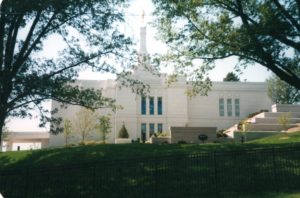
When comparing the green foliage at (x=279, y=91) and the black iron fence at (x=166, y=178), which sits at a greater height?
the green foliage at (x=279, y=91)

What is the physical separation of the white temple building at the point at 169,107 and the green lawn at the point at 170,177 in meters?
33.4

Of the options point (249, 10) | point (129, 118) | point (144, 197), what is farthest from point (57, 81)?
point (129, 118)

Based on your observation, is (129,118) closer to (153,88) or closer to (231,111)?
(153,88)

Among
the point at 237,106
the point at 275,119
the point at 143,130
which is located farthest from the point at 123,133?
the point at 237,106

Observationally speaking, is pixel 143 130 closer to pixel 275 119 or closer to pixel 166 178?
pixel 275 119

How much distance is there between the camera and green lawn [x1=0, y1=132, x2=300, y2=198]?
12.9m

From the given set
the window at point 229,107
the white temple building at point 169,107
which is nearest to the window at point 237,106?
the white temple building at point 169,107

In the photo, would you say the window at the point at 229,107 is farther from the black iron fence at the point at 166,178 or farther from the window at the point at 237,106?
the black iron fence at the point at 166,178

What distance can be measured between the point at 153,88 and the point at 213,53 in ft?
95.9

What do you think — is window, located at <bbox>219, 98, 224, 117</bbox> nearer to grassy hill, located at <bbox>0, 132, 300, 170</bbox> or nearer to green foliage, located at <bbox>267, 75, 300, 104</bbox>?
green foliage, located at <bbox>267, 75, 300, 104</bbox>

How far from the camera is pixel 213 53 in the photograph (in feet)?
71.4

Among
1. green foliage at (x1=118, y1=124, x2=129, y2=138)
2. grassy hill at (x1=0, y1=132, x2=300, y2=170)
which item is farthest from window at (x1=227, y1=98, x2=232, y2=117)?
grassy hill at (x1=0, y1=132, x2=300, y2=170)

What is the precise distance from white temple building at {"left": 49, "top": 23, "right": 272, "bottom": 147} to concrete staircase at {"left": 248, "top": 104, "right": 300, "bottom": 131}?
828 centimetres

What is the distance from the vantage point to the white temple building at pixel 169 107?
161 feet
